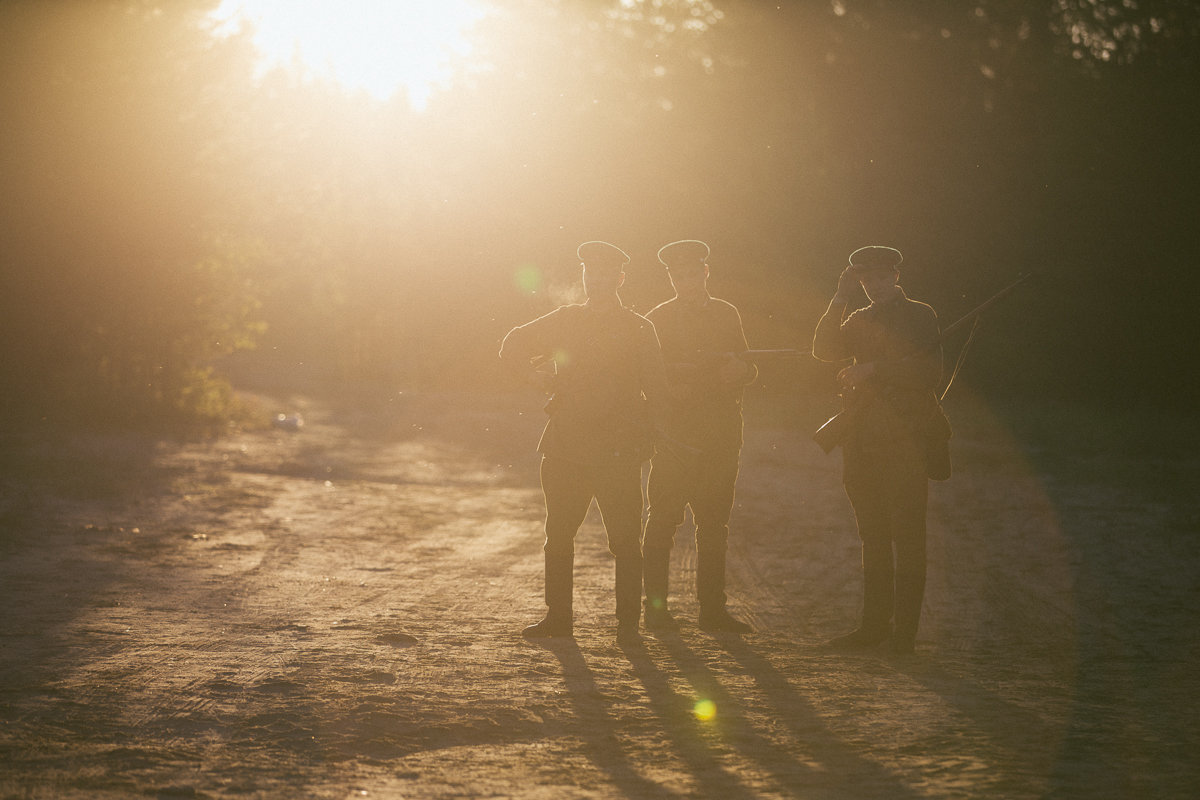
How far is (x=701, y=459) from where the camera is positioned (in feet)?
23.9

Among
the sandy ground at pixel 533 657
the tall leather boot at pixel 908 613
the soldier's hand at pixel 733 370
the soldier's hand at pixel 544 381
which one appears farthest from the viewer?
the soldier's hand at pixel 733 370

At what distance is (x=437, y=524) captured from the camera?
11.4 metres

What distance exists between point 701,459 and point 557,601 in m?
1.18

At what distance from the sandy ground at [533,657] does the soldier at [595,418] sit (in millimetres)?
403

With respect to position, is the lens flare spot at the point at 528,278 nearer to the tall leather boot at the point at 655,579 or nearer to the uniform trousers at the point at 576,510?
the tall leather boot at the point at 655,579

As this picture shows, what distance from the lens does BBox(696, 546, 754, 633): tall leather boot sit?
7199mm

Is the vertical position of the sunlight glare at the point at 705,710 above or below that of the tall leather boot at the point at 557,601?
below

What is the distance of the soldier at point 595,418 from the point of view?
675 cm

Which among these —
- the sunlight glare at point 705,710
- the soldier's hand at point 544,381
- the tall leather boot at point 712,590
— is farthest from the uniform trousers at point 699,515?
the sunlight glare at point 705,710

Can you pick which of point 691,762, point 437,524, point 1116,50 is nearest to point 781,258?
point 1116,50

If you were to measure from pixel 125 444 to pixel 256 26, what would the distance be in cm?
617

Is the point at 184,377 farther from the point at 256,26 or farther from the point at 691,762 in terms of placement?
the point at 691,762

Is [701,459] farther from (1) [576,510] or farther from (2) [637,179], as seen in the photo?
(2) [637,179]

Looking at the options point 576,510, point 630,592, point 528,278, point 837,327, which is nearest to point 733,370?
point 837,327
